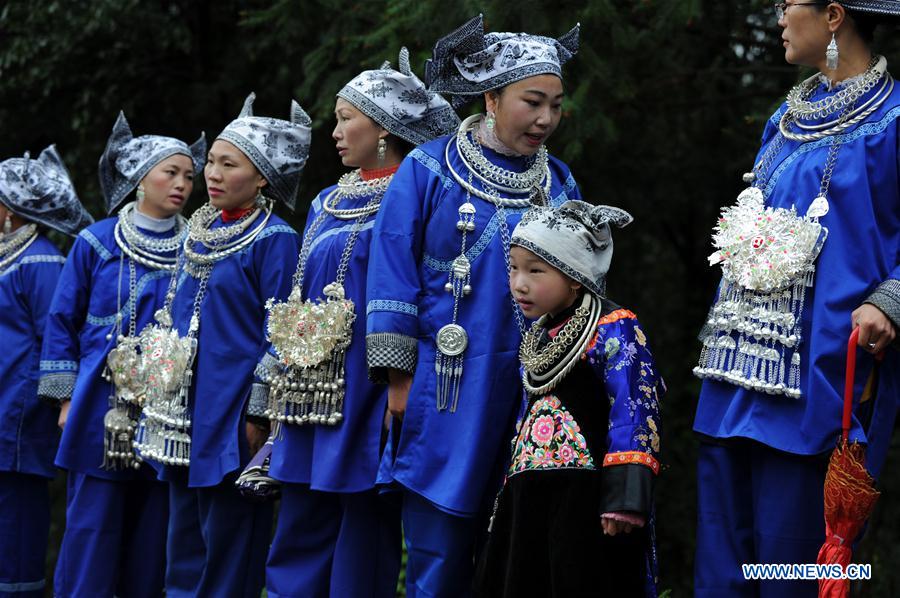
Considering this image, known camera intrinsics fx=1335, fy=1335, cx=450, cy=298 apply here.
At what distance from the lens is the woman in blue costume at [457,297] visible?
4.59 m

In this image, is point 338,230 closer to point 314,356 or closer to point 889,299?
point 314,356

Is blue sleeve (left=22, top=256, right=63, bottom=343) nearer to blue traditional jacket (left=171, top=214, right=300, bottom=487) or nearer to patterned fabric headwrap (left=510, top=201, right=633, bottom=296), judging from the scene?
blue traditional jacket (left=171, top=214, right=300, bottom=487)

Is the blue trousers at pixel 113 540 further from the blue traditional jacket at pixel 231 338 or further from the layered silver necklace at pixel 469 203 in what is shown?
the layered silver necklace at pixel 469 203

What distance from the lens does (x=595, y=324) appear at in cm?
422

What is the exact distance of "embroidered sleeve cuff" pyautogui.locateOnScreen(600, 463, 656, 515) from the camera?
13.0 feet

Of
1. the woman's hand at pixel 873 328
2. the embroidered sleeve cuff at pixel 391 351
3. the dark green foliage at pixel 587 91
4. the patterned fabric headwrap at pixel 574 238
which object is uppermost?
the dark green foliage at pixel 587 91

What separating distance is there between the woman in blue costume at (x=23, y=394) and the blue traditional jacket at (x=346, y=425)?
83.5 inches

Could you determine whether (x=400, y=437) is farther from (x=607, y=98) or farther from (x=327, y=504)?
(x=607, y=98)

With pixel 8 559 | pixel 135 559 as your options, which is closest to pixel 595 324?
pixel 135 559

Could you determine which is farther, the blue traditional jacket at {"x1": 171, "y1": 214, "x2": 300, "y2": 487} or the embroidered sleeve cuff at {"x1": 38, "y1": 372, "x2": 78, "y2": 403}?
the embroidered sleeve cuff at {"x1": 38, "y1": 372, "x2": 78, "y2": 403}

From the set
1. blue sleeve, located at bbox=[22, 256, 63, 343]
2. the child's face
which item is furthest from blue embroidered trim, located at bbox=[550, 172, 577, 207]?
blue sleeve, located at bbox=[22, 256, 63, 343]

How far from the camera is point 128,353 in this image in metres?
6.06

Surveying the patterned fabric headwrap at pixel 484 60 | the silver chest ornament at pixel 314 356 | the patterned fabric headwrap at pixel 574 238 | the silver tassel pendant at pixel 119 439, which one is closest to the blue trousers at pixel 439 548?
the silver chest ornament at pixel 314 356

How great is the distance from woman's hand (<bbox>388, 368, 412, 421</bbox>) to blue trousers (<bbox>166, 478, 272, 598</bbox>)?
116 cm
